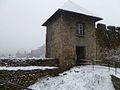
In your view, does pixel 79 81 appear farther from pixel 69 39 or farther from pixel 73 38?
pixel 73 38

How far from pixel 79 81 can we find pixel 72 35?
17.4 feet

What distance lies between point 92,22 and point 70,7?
2969mm

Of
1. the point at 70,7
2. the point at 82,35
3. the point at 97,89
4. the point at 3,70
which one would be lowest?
the point at 97,89

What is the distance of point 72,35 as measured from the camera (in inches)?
634

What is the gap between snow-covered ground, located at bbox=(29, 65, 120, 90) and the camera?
11.6m

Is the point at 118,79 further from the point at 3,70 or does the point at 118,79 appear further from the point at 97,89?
the point at 3,70

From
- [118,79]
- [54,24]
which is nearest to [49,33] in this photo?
[54,24]

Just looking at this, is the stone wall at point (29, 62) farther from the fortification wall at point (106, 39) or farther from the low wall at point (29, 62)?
the fortification wall at point (106, 39)

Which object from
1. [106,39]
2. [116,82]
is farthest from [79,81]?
[106,39]

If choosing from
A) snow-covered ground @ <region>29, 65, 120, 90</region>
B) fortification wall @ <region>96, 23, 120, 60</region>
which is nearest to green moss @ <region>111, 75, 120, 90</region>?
snow-covered ground @ <region>29, 65, 120, 90</region>

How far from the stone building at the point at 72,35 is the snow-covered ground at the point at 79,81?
7.80ft

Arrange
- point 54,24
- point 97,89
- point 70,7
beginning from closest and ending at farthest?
point 97,89 → point 70,7 → point 54,24

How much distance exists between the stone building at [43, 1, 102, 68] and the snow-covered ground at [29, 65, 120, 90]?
2.38 metres

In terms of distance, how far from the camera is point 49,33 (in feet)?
63.4
